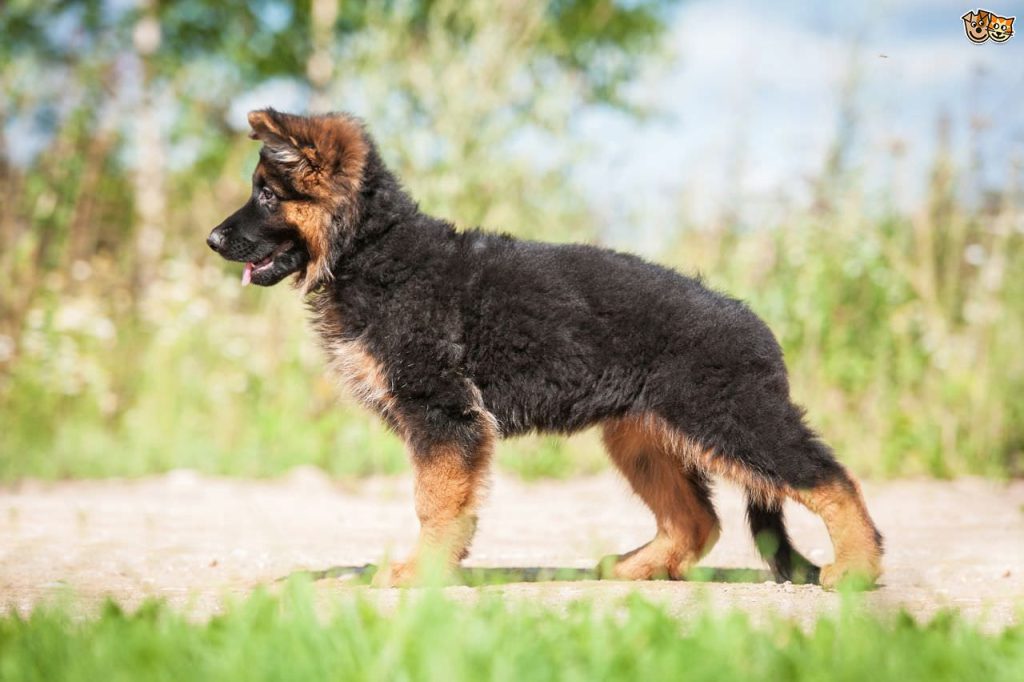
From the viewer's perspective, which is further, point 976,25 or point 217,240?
point 976,25

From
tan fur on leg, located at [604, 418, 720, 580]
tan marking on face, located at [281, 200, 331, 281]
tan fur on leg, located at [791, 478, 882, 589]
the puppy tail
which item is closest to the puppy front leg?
tan fur on leg, located at [604, 418, 720, 580]

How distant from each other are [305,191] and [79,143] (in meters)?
7.03

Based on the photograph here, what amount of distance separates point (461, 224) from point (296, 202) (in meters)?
4.68

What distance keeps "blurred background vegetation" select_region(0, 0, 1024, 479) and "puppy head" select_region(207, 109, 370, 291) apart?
173 inches

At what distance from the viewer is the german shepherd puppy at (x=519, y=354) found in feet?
15.8

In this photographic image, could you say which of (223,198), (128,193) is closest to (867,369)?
(223,198)

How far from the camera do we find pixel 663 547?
5410 mm

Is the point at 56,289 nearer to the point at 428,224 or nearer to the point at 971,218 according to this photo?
the point at 428,224

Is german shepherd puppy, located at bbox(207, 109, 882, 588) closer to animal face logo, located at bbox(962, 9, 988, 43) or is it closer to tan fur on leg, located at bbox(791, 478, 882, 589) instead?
tan fur on leg, located at bbox(791, 478, 882, 589)

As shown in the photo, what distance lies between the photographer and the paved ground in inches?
185

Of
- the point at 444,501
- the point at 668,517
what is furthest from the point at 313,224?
the point at 668,517

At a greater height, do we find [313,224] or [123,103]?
[123,103]

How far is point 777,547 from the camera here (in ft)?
16.8

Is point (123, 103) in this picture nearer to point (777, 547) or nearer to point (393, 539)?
point (393, 539)
